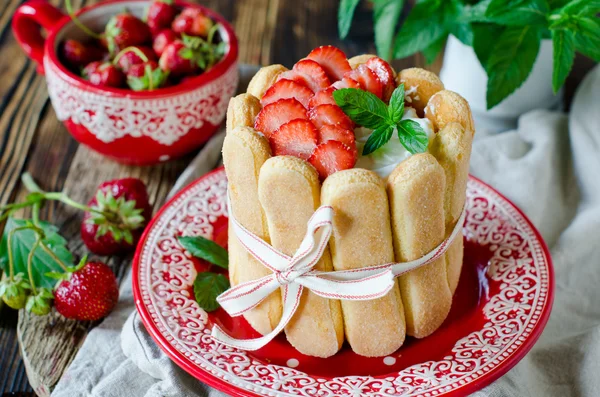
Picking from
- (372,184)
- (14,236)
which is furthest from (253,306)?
(14,236)

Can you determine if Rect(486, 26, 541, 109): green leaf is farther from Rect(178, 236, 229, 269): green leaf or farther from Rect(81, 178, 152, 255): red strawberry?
Rect(81, 178, 152, 255): red strawberry

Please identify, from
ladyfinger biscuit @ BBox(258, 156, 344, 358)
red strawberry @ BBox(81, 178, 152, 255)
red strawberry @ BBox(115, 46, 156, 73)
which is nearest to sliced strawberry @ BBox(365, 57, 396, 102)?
ladyfinger biscuit @ BBox(258, 156, 344, 358)

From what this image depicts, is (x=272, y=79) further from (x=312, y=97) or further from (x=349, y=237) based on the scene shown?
(x=349, y=237)

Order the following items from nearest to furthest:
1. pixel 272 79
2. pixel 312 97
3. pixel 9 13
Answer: pixel 312 97
pixel 272 79
pixel 9 13

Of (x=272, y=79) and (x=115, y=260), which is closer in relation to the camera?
(x=272, y=79)

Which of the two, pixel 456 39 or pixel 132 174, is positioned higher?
pixel 456 39

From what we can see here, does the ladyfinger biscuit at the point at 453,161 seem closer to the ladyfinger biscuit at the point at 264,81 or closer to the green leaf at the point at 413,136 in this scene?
the green leaf at the point at 413,136

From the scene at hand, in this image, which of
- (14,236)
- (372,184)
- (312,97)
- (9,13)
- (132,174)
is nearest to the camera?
(372,184)
